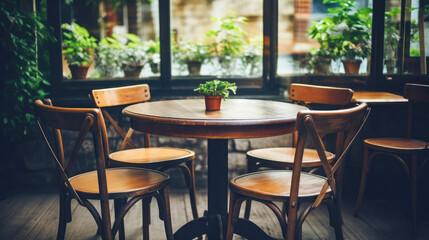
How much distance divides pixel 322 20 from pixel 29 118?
2516mm

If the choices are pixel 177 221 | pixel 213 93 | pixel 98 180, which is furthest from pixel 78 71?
pixel 98 180

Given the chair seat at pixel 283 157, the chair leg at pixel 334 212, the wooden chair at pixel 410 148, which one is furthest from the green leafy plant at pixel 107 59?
the chair leg at pixel 334 212

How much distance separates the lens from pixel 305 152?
2730mm

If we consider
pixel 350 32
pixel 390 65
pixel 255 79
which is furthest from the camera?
pixel 255 79

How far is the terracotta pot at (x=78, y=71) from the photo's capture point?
3.76m

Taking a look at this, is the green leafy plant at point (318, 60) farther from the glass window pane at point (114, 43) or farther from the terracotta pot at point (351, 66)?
the glass window pane at point (114, 43)

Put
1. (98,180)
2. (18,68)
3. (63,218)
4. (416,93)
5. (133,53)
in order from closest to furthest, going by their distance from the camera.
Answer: (98,180), (63,218), (416,93), (18,68), (133,53)

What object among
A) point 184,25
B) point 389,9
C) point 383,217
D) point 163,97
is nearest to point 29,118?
point 163,97

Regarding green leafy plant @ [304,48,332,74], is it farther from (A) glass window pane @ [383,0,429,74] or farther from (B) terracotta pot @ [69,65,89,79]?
(B) terracotta pot @ [69,65,89,79]

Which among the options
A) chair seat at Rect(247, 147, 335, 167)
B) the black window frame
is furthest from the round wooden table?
the black window frame

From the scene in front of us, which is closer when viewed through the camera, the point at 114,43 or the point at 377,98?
the point at 377,98

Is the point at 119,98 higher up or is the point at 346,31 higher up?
the point at 346,31

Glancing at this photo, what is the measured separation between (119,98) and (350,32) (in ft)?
6.56

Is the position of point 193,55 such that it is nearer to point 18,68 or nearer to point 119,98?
point 119,98
